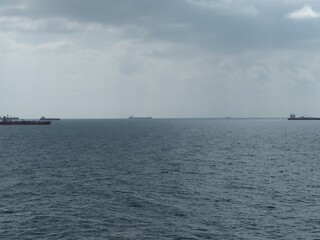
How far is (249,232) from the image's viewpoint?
38281 millimetres

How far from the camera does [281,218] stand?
43.3m

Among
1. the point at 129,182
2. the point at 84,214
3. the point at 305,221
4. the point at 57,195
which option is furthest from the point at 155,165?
the point at 305,221

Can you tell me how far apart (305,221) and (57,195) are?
124 ft

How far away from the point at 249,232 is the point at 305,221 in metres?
8.99

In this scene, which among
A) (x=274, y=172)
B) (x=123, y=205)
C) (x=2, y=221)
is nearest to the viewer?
(x=2, y=221)

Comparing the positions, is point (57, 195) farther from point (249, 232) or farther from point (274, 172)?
point (274, 172)

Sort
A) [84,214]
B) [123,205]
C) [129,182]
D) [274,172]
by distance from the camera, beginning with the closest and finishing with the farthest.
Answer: [84,214] → [123,205] → [129,182] → [274,172]

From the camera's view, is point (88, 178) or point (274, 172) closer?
point (88, 178)

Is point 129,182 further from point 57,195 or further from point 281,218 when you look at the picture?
point 281,218

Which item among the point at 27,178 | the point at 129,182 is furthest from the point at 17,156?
the point at 129,182

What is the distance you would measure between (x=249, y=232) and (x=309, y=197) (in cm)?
2126

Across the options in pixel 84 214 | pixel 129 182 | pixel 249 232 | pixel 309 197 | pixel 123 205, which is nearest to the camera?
pixel 249 232

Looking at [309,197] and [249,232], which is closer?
[249,232]

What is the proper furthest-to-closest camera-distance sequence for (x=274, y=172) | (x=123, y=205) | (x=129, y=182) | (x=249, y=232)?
1. (x=274, y=172)
2. (x=129, y=182)
3. (x=123, y=205)
4. (x=249, y=232)
